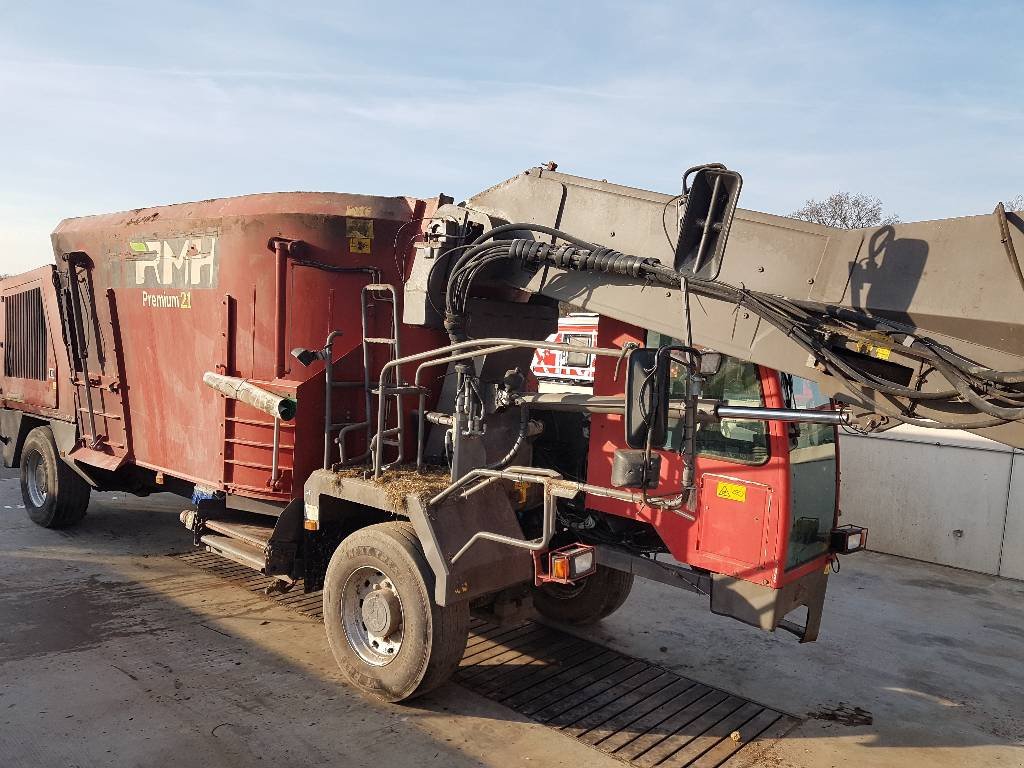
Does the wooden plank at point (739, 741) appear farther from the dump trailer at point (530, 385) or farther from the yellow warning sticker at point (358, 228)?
the yellow warning sticker at point (358, 228)

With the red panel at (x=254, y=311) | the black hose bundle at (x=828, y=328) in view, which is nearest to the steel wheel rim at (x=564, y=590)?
the red panel at (x=254, y=311)

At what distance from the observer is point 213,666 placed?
5.16 metres

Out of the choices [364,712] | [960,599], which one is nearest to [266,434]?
[364,712]

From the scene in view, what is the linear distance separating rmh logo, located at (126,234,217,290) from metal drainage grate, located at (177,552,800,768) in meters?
2.87

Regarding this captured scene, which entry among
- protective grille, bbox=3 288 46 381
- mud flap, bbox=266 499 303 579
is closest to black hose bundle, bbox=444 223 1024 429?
mud flap, bbox=266 499 303 579

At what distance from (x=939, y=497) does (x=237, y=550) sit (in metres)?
8.17

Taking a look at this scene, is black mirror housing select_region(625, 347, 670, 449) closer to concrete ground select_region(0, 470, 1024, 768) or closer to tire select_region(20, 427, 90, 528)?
concrete ground select_region(0, 470, 1024, 768)

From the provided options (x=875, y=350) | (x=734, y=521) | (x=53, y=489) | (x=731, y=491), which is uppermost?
(x=875, y=350)

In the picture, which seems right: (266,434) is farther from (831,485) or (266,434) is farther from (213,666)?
(831,485)

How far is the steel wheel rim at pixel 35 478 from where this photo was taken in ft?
28.8

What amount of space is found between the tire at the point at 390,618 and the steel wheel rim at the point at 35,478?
5.60 meters

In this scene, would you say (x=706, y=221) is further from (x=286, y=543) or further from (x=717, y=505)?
(x=286, y=543)

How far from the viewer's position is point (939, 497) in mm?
9320

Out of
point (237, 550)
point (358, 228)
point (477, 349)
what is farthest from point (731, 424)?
point (237, 550)
